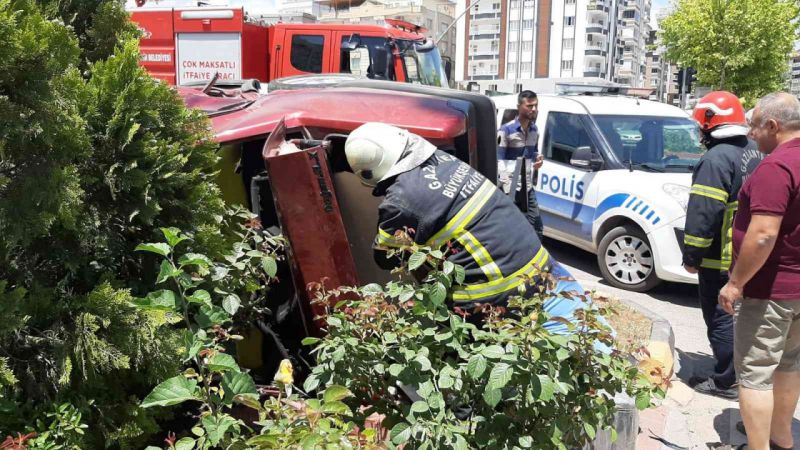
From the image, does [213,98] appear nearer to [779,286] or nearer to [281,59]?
[779,286]

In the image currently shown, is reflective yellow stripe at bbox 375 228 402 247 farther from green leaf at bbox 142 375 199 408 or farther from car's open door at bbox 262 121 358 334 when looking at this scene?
green leaf at bbox 142 375 199 408

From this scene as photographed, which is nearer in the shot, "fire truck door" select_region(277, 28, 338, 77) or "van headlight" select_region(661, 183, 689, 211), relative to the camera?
"van headlight" select_region(661, 183, 689, 211)

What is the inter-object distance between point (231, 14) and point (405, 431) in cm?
1153

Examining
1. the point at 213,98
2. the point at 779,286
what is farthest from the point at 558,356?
the point at 213,98

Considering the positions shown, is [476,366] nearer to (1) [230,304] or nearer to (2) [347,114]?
(1) [230,304]

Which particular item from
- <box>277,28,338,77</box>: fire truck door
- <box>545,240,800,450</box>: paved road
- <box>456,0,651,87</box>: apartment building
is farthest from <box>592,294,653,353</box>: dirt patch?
<box>456,0,651,87</box>: apartment building

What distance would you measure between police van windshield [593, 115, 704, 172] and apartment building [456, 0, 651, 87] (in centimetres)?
8590

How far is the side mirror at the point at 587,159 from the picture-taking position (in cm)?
730

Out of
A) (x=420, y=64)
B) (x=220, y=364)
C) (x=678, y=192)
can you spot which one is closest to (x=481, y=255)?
(x=220, y=364)

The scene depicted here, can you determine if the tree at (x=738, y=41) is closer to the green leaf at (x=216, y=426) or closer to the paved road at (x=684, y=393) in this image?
the paved road at (x=684, y=393)

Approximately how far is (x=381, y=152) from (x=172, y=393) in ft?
4.63

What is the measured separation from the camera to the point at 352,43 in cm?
1134

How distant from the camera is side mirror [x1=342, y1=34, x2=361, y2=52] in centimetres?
1134

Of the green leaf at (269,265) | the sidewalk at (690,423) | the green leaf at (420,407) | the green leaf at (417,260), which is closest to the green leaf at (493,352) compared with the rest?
the green leaf at (420,407)
